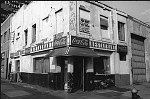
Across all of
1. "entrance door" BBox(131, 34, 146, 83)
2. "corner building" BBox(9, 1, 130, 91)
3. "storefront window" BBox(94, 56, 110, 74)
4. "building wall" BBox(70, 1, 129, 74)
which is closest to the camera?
"corner building" BBox(9, 1, 130, 91)

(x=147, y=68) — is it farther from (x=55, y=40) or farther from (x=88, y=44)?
(x=55, y=40)

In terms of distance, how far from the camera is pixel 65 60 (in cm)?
1170

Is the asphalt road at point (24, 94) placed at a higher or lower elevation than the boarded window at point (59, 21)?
lower

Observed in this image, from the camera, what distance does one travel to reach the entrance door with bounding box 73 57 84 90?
11589mm

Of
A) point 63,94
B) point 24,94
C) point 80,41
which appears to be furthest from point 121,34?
Answer: point 24,94

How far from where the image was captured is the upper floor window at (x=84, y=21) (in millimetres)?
11696

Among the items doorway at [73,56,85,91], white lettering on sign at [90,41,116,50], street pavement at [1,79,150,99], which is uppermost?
white lettering on sign at [90,41,116,50]

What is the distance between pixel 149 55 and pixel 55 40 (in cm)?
1458

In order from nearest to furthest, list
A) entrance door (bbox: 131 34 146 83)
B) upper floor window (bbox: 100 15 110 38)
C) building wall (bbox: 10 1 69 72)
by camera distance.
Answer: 1. building wall (bbox: 10 1 69 72)
2. upper floor window (bbox: 100 15 110 38)
3. entrance door (bbox: 131 34 146 83)

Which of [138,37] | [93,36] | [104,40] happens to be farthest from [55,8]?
[138,37]

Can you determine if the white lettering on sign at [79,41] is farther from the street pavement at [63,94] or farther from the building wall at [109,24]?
the street pavement at [63,94]

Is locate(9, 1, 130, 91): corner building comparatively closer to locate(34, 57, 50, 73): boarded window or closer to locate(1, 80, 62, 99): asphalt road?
locate(34, 57, 50, 73): boarded window

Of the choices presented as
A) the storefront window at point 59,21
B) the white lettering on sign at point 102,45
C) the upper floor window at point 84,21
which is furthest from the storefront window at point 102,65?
the storefront window at point 59,21

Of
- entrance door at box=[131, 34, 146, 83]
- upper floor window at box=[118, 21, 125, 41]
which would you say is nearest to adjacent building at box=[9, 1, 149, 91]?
upper floor window at box=[118, 21, 125, 41]
